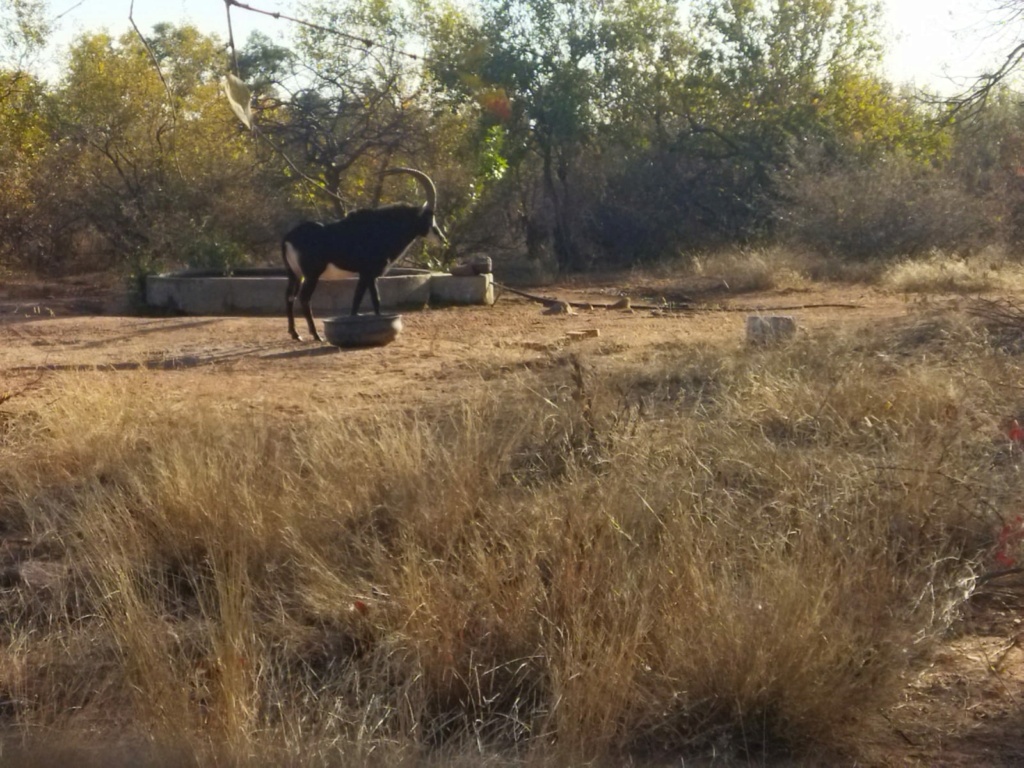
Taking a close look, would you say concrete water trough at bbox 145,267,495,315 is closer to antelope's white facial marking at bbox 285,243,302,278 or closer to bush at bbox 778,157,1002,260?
antelope's white facial marking at bbox 285,243,302,278

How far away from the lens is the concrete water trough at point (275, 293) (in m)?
15.3

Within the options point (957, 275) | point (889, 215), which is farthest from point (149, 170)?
point (957, 275)

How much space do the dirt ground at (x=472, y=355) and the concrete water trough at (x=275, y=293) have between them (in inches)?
18.2

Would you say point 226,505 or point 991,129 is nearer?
point 226,505

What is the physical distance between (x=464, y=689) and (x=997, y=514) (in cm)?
251

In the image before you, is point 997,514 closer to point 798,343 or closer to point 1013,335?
point 798,343

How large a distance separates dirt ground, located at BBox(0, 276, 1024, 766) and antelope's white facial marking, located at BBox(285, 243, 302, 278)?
762 millimetres

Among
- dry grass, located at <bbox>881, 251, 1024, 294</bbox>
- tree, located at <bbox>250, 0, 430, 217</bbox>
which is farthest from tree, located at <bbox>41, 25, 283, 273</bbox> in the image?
dry grass, located at <bbox>881, 251, 1024, 294</bbox>

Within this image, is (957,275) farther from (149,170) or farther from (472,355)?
(149,170)

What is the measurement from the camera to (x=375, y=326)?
11.5 meters

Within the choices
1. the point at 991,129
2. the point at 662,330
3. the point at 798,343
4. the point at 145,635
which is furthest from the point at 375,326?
the point at 991,129

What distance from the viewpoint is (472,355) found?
1103 centimetres

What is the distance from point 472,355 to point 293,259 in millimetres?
2739

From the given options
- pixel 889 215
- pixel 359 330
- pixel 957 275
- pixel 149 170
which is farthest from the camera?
pixel 149 170
